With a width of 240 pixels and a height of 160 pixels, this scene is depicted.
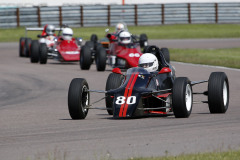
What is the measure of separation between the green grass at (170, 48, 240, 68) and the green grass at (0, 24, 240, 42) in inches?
570

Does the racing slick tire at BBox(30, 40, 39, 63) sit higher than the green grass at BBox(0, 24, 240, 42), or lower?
higher

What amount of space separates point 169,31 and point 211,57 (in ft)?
A: 77.3

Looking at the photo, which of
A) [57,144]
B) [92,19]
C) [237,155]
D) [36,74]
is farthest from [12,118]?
[92,19]

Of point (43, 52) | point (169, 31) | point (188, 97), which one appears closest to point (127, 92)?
point (188, 97)

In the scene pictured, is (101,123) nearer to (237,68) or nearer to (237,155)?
(237,155)

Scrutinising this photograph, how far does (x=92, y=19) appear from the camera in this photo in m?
54.8

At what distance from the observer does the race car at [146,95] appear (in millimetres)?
11242

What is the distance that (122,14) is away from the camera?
55344 millimetres

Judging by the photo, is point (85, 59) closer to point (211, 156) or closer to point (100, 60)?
point (100, 60)

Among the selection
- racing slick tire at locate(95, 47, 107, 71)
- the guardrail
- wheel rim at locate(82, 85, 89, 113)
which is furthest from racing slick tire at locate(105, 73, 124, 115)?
the guardrail

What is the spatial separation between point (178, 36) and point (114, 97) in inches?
1450

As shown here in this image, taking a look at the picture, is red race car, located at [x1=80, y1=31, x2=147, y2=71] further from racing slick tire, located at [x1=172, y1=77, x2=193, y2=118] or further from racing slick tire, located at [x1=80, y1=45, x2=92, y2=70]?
racing slick tire, located at [x1=172, y1=77, x2=193, y2=118]

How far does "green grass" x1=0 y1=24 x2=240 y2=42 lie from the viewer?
157ft

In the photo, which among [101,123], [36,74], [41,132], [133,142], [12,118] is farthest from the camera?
[36,74]
